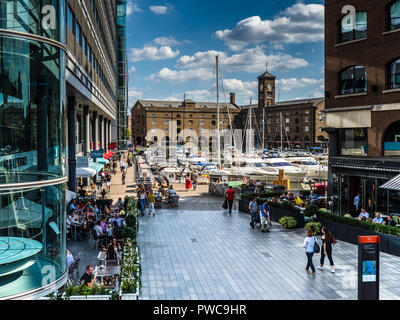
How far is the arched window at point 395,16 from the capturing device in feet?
70.2

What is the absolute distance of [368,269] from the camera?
31.0 ft

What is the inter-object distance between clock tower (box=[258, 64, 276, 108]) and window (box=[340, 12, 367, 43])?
109 meters

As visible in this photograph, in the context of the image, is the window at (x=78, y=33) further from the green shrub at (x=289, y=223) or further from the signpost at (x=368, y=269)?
the signpost at (x=368, y=269)

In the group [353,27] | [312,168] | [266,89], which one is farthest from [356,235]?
[266,89]

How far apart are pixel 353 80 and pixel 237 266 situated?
1595cm

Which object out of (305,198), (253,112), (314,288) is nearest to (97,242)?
(314,288)

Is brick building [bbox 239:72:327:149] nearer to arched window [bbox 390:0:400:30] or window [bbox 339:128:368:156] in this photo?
window [bbox 339:128:368:156]

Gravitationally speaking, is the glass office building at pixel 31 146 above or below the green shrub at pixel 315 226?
above

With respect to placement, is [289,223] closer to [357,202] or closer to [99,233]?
[357,202]

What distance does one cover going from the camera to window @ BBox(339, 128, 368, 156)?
2384cm

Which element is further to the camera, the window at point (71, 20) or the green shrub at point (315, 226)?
the window at point (71, 20)

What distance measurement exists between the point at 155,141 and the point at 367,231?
12969cm

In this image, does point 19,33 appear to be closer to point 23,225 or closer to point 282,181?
point 23,225

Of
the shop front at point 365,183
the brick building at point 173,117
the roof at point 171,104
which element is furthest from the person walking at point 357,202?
the roof at point 171,104
